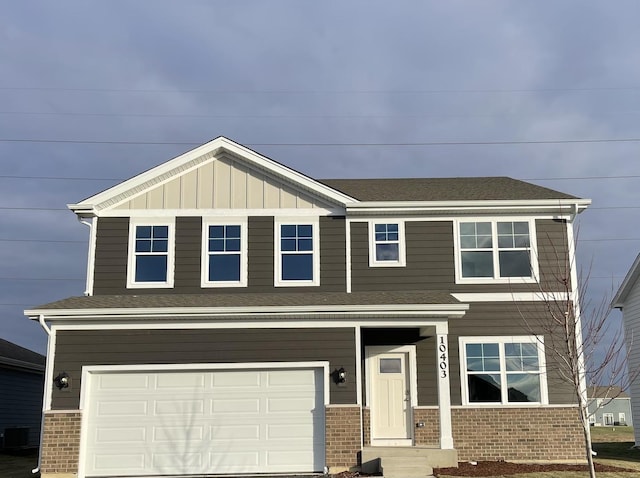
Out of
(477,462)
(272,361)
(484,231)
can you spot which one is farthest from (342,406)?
(484,231)

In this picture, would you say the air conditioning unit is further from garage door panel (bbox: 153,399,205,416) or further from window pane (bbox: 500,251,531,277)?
window pane (bbox: 500,251,531,277)

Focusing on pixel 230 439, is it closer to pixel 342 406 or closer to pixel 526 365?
pixel 342 406

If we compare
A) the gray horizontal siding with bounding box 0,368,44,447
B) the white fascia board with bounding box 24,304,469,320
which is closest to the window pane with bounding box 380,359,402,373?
the white fascia board with bounding box 24,304,469,320

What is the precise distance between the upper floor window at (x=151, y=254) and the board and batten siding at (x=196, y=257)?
5.1 inches

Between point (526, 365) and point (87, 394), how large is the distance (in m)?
9.76

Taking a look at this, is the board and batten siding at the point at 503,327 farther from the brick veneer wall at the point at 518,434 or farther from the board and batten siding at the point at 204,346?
the board and batten siding at the point at 204,346

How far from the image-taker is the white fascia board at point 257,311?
14.3m

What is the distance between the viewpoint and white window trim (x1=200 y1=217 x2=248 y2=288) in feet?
53.7

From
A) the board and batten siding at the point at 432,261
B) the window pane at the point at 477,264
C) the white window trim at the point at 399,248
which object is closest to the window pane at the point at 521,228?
the board and batten siding at the point at 432,261

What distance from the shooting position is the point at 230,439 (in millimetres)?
14227

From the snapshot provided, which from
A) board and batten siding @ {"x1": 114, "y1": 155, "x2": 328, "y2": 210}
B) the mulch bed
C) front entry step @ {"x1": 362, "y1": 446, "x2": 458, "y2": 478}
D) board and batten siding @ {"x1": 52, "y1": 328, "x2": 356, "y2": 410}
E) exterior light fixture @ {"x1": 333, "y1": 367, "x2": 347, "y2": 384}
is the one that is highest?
board and batten siding @ {"x1": 114, "y1": 155, "x2": 328, "y2": 210}

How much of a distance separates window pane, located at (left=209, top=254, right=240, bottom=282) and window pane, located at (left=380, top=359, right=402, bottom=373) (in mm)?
3982

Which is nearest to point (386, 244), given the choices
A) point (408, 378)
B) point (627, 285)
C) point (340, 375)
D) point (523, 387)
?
point (408, 378)

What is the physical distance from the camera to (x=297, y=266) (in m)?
16.6
